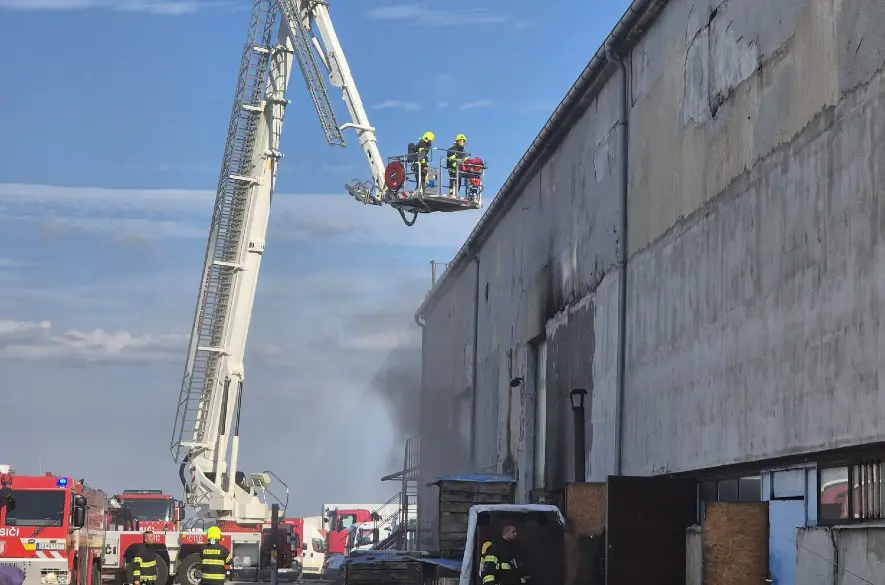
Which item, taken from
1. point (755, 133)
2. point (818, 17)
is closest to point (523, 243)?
point (755, 133)

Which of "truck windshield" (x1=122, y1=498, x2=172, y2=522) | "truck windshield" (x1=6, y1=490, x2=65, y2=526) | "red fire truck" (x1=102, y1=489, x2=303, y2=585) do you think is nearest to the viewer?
"truck windshield" (x1=6, y1=490, x2=65, y2=526)

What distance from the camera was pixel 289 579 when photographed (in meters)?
37.2

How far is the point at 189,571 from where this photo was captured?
93.5 ft

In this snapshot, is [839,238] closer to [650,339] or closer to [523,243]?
[650,339]

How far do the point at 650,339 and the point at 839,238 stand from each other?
6.58 metres

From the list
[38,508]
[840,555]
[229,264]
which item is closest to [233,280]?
[229,264]

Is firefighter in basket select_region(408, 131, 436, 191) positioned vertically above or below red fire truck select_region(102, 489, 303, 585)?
above

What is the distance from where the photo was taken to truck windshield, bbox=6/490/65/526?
20156 mm

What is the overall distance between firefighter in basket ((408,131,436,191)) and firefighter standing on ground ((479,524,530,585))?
49.9ft

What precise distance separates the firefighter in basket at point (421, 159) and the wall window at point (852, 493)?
18290mm

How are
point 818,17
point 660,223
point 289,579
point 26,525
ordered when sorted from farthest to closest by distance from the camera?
point 289,579 → point 26,525 → point 660,223 → point 818,17

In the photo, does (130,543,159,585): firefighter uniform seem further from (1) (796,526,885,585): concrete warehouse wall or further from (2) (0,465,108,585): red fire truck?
(1) (796,526,885,585): concrete warehouse wall

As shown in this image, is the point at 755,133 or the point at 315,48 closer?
the point at 755,133

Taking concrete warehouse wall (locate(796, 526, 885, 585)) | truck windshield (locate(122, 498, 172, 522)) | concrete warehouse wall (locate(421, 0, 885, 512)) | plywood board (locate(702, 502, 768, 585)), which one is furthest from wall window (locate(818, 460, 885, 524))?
truck windshield (locate(122, 498, 172, 522))
